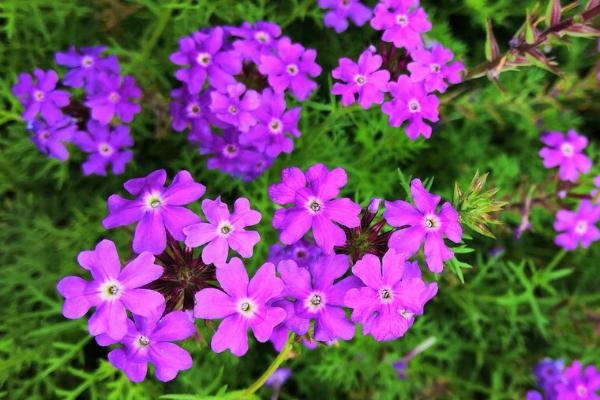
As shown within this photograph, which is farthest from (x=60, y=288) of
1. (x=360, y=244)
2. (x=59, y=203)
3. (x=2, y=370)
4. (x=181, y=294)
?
(x=59, y=203)

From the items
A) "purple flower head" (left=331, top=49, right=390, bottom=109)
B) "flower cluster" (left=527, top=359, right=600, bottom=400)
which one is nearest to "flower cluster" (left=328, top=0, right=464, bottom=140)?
"purple flower head" (left=331, top=49, right=390, bottom=109)

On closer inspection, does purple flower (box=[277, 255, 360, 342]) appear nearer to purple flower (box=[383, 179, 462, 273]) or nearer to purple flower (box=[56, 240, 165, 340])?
purple flower (box=[383, 179, 462, 273])

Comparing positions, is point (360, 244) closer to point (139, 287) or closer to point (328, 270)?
point (328, 270)

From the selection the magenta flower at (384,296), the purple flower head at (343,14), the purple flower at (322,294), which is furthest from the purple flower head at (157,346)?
the purple flower head at (343,14)

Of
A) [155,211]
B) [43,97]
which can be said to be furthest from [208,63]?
[155,211]

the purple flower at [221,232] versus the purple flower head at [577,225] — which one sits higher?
the purple flower at [221,232]

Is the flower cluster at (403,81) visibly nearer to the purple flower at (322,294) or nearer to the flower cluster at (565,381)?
the purple flower at (322,294)
